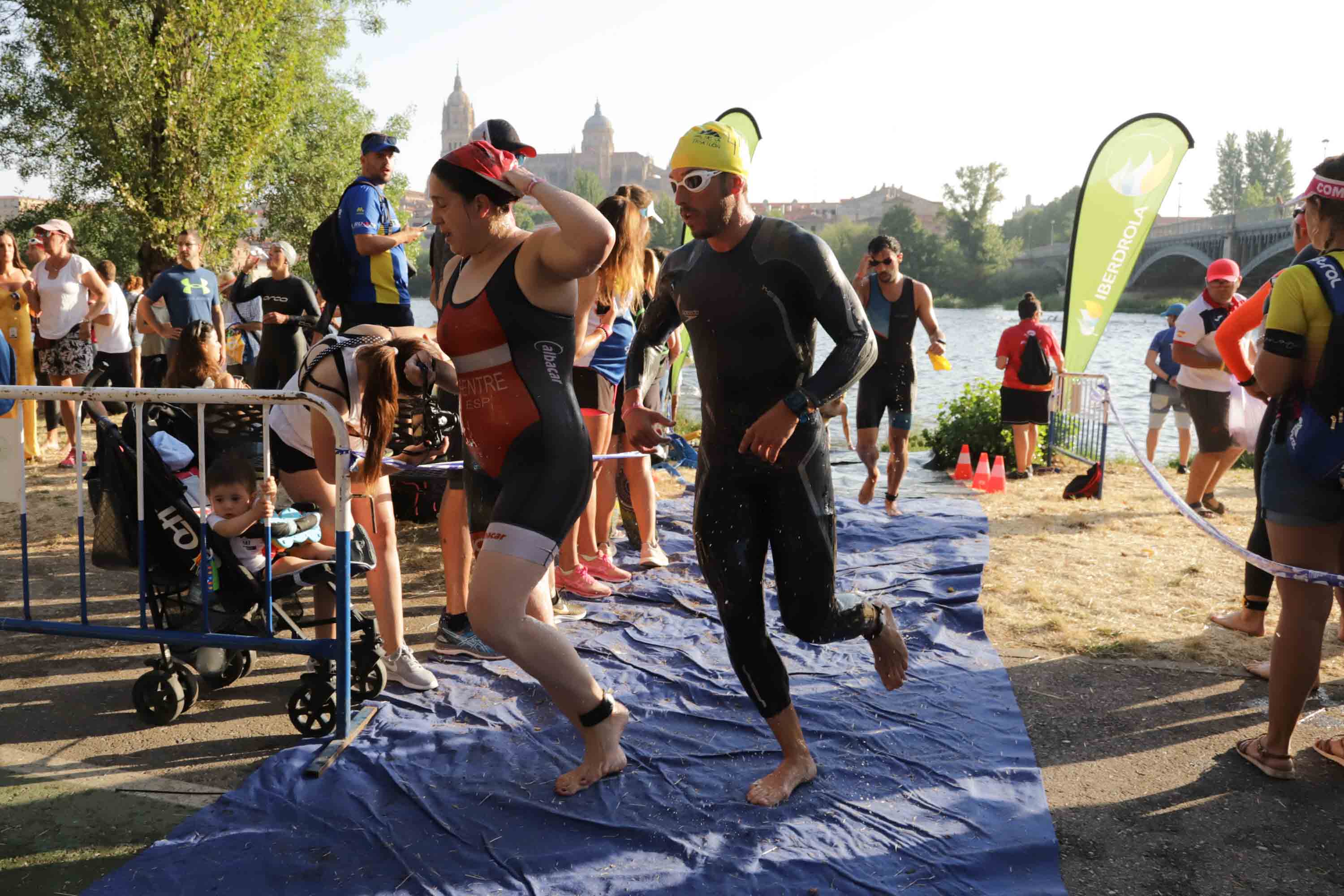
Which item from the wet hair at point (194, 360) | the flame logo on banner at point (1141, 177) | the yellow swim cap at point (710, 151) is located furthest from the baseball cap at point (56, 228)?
the flame logo on banner at point (1141, 177)

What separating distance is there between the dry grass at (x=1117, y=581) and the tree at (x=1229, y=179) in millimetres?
129195

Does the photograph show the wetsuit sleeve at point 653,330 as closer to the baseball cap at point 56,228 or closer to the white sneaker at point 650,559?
the white sneaker at point 650,559

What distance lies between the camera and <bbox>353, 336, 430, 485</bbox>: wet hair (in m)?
3.88

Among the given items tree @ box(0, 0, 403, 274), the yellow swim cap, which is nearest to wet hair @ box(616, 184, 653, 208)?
the yellow swim cap

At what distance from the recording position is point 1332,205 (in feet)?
11.0

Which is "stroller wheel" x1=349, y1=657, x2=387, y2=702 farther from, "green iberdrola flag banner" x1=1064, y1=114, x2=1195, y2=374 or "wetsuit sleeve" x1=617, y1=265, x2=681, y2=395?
"green iberdrola flag banner" x1=1064, y1=114, x2=1195, y2=374

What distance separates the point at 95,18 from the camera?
19422mm

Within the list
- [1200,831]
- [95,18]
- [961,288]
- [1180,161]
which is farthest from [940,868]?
[961,288]

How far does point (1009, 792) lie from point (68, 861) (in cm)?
292

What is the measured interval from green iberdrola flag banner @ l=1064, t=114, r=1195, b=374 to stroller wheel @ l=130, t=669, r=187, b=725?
9.73m

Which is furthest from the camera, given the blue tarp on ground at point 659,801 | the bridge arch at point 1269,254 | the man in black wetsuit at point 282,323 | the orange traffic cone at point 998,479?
the bridge arch at point 1269,254

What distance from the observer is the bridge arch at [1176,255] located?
49.7 meters

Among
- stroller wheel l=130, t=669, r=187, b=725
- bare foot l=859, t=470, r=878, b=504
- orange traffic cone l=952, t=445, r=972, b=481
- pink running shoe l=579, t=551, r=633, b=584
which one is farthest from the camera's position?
orange traffic cone l=952, t=445, r=972, b=481

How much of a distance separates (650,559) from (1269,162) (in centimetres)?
13659
